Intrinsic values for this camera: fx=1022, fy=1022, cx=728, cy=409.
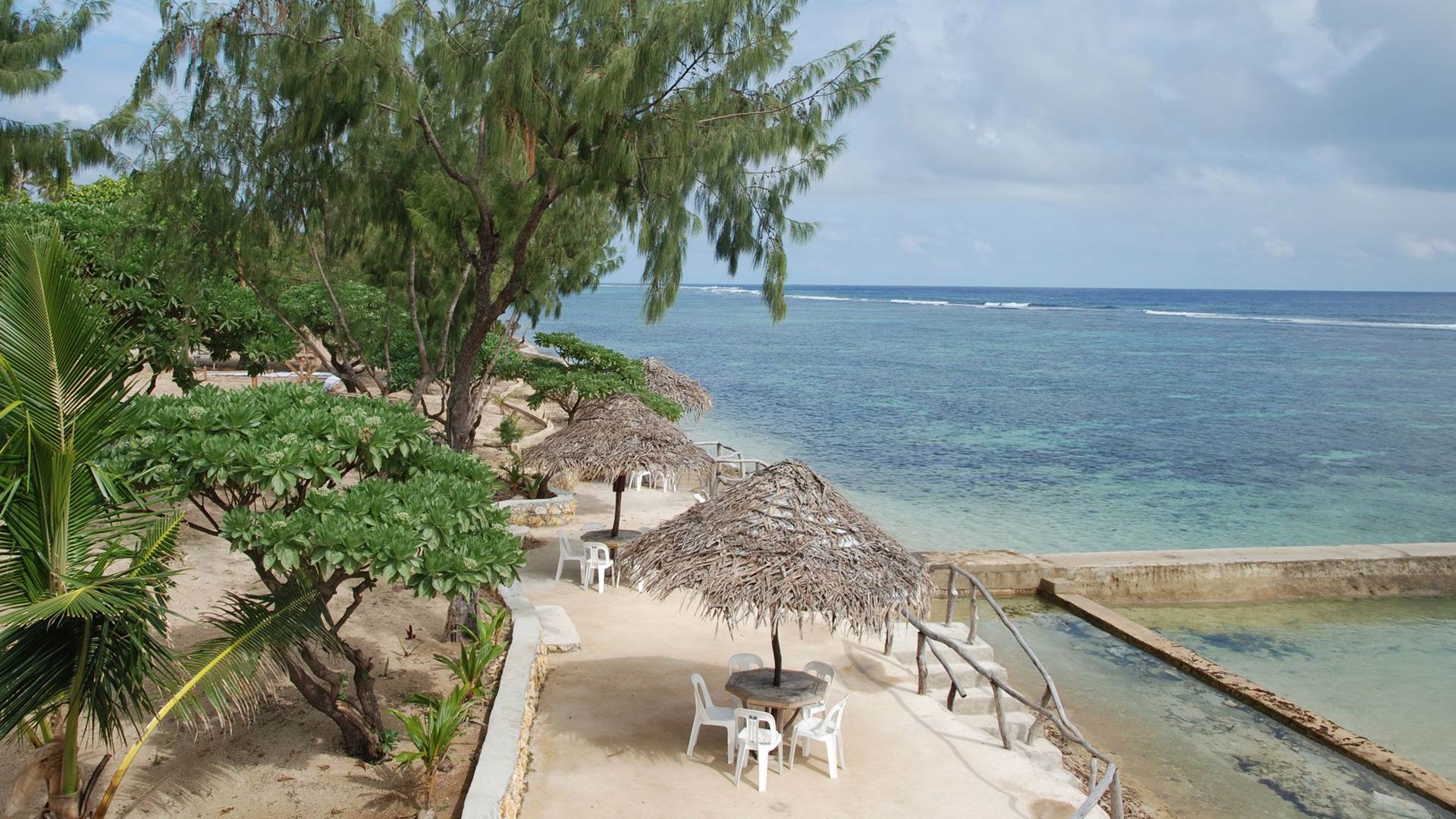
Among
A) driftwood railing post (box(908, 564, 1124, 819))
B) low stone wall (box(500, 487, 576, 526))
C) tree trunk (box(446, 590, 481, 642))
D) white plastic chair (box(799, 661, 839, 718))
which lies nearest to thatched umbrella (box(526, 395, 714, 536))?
low stone wall (box(500, 487, 576, 526))

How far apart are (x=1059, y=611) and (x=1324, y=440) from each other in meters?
25.3

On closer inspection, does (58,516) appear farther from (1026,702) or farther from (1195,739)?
(1195,739)

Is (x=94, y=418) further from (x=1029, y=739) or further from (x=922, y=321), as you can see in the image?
(x=922, y=321)

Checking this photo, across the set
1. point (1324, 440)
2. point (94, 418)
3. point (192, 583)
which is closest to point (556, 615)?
point (192, 583)

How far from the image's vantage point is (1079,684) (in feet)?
39.3

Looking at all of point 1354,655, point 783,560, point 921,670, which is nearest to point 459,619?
point 783,560

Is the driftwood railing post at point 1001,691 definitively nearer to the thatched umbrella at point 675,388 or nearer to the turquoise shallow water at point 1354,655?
the turquoise shallow water at point 1354,655

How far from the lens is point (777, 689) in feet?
26.3

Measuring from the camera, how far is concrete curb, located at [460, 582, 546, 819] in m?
6.10

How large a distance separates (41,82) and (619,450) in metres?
7.82

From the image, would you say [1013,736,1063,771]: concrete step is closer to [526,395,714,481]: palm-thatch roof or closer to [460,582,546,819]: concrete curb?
[460,582,546,819]: concrete curb

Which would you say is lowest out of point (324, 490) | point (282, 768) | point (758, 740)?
point (282, 768)

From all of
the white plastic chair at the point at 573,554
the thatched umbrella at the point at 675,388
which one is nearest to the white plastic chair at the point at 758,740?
the white plastic chair at the point at 573,554

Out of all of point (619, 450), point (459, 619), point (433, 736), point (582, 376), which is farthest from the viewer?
point (582, 376)
